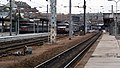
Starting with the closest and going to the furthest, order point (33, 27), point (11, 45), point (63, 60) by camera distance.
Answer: point (63, 60)
point (11, 45)
point (33, 27)

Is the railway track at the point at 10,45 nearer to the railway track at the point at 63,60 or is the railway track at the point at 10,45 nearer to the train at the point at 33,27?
the railway track at the point at 63,60

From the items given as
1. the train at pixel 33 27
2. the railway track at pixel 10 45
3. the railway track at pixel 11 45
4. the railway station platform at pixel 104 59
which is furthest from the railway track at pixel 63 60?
the train at pixel 33 27

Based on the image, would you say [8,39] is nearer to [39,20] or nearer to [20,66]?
[20,66]

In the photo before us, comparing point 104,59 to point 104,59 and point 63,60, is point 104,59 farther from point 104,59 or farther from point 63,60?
point 63,60

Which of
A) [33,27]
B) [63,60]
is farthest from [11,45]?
[33,27]

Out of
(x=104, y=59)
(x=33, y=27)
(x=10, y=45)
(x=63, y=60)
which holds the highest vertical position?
(x=33, y=27)

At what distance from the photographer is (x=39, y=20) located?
10075cm

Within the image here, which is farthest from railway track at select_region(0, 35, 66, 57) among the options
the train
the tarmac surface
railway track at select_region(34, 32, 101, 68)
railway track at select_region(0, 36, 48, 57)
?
the train

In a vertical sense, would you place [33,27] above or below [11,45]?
above

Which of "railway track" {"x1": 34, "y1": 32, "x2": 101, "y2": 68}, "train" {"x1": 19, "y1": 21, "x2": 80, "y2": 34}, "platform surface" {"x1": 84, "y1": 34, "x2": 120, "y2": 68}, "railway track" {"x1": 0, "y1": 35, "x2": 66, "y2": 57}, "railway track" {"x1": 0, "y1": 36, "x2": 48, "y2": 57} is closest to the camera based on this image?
"platform surface" {"x1": 84, "y1": 34, "x2": 120, "y2": 68}

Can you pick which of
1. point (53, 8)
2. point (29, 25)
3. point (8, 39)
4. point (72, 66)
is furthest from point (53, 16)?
point (29, 25)

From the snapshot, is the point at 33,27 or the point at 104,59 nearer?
the point at 104,59

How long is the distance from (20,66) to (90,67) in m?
3.87

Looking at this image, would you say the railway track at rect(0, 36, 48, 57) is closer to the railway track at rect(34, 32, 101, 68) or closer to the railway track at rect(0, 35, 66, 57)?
the railway track at rect(0, 35, 66, 57)
